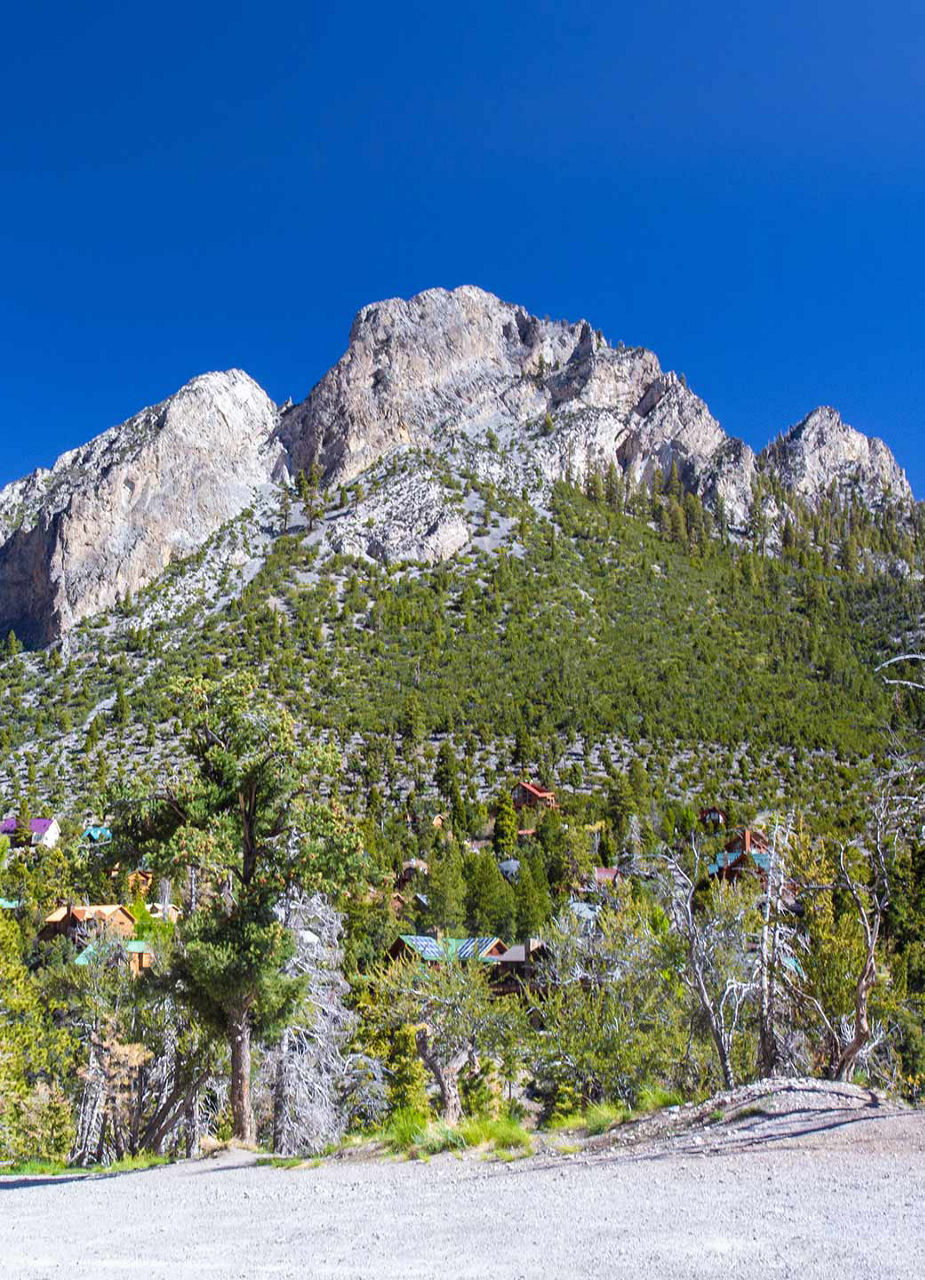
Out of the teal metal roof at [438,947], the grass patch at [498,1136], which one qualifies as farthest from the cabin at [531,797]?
the grass patch at [498,1136]

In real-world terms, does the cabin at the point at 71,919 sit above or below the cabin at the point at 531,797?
below

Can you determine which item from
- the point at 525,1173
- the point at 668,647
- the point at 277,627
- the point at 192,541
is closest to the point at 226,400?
the point at 192,541

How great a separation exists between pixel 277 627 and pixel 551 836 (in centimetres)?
4490

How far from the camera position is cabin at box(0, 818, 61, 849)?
5803 cm

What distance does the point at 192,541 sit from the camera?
4368 inches

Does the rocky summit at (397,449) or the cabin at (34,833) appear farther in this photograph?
the rocky summit at (397,449)

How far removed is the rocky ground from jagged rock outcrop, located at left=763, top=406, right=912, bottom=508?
144 meters

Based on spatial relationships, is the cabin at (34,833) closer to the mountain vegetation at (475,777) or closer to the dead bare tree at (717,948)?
the mountain vegetation at (475,777)

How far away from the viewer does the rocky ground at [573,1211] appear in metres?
4.98

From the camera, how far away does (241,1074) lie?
13398 mm

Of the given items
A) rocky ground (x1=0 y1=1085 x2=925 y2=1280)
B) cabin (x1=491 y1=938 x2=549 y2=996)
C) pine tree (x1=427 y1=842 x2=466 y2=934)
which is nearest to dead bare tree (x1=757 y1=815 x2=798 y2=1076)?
rocky ground (x1=0 y1=1085 x2=925 y2=1280)

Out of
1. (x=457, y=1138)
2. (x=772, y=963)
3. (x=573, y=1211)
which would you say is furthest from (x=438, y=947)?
(x=573, y=1211)

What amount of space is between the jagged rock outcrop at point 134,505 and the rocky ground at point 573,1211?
10106 centimetres

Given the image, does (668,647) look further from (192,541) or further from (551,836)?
(192,541)
